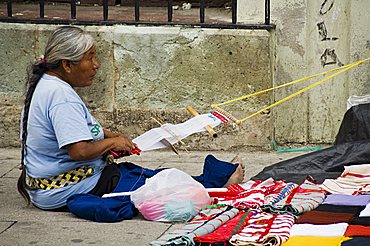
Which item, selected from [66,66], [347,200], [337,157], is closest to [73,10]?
[66,66]

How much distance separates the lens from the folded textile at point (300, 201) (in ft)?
17.8

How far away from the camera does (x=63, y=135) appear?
5.51 meters

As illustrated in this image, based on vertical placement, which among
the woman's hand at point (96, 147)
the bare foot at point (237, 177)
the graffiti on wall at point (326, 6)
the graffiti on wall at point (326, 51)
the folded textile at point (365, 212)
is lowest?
the folded textile at point (365, 212)

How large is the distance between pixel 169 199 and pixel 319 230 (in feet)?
3.02

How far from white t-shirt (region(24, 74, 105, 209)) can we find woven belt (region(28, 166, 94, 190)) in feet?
0.08

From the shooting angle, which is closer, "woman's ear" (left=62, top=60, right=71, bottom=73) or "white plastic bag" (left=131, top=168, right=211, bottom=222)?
"white plastic bag" (left=131, top=168, right=211, bottom=222)

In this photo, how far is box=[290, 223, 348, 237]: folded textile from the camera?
4965mm

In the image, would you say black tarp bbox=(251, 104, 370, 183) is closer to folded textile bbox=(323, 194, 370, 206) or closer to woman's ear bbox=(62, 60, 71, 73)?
folded textile bbox=(323, 194, 370, 206)

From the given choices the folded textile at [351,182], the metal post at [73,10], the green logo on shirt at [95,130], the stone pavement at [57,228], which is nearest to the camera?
the stone pavement at [57,228]

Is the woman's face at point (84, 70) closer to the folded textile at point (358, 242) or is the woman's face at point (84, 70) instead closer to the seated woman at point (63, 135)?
the seated woman at point (63, 135)

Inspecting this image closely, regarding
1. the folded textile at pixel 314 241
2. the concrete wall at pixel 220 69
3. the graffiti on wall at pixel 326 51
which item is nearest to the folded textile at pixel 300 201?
the folded textile at pixel 314 241

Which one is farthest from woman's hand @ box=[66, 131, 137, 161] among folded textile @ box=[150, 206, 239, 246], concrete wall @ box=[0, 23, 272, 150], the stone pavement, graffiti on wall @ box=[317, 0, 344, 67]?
graffiti on wall @ box=[317, 0, 344, 67]

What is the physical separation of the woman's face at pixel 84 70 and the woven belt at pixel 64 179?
52cm

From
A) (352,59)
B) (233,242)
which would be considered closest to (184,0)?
(352,59)
